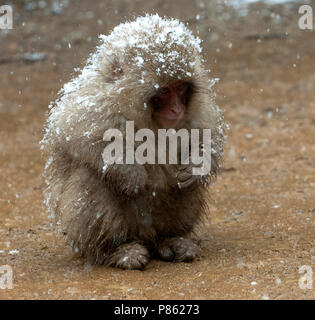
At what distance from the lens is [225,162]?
7383mm

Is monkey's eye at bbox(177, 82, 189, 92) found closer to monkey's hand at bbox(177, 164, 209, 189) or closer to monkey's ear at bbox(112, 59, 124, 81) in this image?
monkey's ear at bbox(112, 59, 124, 81)

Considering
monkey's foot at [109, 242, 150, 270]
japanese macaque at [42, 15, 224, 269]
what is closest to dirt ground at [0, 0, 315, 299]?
monkey's foot at [109, 242, 150, 270]

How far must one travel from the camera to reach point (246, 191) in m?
6.28

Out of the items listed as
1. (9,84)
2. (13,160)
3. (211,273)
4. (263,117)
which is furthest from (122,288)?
(9,84)

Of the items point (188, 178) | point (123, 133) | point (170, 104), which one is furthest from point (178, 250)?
point (170, 104)

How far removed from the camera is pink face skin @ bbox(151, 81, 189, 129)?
12.6 ft

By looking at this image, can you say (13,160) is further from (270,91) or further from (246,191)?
(270,91)

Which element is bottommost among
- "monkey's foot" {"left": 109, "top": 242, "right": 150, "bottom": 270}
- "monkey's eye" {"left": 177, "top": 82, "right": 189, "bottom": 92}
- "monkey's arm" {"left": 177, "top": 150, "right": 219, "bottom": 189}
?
"monkey's foot" {"left": 109, "top": 242, "right": 150, "bottom": 270}

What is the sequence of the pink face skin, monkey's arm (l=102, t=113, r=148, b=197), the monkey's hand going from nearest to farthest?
the pink face skin → monkey's arm (l=102, t=113, r=148, b=197) → the monkey's hand

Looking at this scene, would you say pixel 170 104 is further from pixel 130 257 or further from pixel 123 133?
pixel 130 257

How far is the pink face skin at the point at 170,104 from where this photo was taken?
385 cm

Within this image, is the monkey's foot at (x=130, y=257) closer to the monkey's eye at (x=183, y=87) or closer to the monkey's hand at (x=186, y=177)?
the monkey's hand at (x=186, y=177)

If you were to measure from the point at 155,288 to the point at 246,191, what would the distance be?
2.86m

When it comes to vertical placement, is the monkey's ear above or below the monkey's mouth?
above
